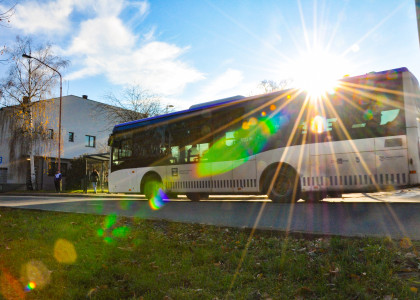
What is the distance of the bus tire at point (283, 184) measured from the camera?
9742 millimetres

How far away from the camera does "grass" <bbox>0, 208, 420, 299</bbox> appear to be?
3070 millimetres

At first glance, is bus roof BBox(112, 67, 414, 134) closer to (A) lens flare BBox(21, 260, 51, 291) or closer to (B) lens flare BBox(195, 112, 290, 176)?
(B) lens flare BBox(195, 112, 290, 176)

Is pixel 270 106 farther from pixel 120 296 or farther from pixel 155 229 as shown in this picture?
pixel 120 296

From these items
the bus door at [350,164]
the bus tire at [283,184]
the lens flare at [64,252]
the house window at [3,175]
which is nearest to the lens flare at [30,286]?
the lens flare at [64,252]

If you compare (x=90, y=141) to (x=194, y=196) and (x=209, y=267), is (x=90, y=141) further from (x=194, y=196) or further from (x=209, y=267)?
(x=209, y=267)

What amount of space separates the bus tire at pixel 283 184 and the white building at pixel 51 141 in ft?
79.4

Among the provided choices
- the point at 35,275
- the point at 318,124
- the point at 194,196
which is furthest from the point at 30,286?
the point at 194,196

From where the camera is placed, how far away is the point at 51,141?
1257 inches

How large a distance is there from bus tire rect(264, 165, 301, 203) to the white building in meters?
24.2

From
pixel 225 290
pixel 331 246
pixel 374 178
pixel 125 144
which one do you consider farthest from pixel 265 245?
pixel 125 144

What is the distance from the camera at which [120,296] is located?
313 centimetres

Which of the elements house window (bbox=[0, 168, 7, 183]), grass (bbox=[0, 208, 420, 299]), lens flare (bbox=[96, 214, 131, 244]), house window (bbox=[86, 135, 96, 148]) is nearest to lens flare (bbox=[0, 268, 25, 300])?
grass (bbox=[0, 208, 420, 299])

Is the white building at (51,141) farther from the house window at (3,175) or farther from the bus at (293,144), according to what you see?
the bus at (293,144)

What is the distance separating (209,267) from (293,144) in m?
6.64
